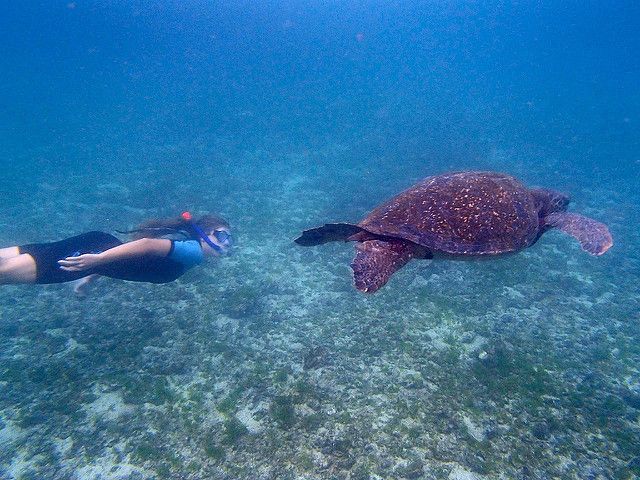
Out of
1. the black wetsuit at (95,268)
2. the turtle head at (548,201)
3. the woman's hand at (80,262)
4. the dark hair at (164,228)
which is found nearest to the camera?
the woman's hand at (80,262)

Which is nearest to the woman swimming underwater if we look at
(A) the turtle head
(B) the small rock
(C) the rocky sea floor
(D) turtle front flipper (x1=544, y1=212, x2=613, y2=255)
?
(C) the rocky sea floor

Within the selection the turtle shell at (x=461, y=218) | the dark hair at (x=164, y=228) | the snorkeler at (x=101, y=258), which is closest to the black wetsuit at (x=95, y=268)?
the snorkeler at (x=101, y=258)

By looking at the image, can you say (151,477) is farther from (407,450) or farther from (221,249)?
(221,249)

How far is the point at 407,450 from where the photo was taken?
3855mm

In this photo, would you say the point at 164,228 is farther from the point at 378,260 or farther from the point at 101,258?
the point at 378,260

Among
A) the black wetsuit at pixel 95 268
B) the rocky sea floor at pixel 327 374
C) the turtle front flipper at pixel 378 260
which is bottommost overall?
the rocky sea floor at pixel 327 374

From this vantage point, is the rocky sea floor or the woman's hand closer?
the rocky sea floor

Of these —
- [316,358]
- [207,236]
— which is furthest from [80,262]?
[316,358]

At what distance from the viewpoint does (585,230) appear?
487 centimetres

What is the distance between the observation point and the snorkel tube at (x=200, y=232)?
20.3ft

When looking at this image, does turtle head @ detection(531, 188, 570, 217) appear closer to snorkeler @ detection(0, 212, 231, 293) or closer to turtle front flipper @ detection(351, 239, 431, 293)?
turtle front flipper @ detection(351, 239, 431, 293)

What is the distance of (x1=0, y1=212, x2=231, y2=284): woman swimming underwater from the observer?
187 inches

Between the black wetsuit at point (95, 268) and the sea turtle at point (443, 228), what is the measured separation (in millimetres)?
2376

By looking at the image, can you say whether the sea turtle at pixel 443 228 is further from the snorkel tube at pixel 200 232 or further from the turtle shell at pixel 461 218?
the snorkel tube at pixel 200 232
